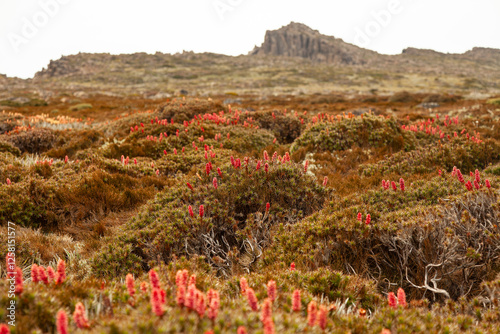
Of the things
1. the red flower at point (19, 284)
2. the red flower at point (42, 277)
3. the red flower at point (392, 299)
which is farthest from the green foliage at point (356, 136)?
the red flower at point (19, 284)

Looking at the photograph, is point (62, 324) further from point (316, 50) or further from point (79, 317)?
point (316, 50)

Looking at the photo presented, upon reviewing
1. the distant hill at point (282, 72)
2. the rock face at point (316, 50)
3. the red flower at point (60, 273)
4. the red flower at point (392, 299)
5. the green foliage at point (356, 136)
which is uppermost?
the rock face at point (316, 50)

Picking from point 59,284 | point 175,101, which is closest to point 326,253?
point 59,284

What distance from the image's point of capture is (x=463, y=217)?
360 cm

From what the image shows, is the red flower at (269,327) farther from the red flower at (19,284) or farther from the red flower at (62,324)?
the red flower at (19,284)

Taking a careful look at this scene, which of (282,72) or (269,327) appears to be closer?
(269,327)

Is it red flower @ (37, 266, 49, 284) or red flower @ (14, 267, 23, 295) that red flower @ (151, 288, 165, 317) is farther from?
red flower @ (37, 266, 49, 284)

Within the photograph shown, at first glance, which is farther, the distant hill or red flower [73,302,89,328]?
the distant hill

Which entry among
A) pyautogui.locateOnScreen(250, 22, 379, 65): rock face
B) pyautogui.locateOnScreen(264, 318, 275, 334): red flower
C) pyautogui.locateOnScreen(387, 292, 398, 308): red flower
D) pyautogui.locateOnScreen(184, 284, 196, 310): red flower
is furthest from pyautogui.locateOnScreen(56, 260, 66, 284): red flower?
pyautogui.locateOnScreen(250, 22, 379, 65): rock face

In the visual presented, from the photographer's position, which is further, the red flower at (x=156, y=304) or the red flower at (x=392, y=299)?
the red flower at (x=392, y=299)

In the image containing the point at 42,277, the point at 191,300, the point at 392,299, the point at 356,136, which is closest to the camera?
the point at 191,300

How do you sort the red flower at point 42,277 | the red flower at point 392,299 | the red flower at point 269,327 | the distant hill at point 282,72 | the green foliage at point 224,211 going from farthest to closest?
1. the distant hill at point 282,72
2. the green foliage at point 224,211
3. the red flower at point 392,299
4. the red flower at point 42,277
5. the red flower at point 269,327

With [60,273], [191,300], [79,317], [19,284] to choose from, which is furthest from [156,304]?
[60,273]

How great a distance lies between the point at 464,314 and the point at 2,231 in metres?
6.05
